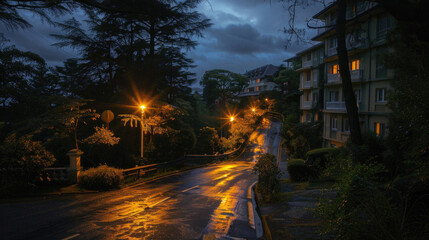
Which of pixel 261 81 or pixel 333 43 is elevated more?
pixel 261 81

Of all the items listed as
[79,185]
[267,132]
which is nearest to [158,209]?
[79,185]

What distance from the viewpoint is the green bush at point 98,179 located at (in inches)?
531

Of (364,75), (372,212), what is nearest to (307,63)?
(364,75)

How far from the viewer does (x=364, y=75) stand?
25.6m

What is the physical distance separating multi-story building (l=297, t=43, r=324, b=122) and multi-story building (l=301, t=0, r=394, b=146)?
9.26ft

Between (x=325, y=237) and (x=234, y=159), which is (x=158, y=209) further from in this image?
(x=234, y=159)

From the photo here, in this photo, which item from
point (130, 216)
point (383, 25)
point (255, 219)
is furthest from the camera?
point (383, 25)

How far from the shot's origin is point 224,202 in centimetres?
1159

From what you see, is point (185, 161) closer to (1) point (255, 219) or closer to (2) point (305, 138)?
(2) point (305, 138)

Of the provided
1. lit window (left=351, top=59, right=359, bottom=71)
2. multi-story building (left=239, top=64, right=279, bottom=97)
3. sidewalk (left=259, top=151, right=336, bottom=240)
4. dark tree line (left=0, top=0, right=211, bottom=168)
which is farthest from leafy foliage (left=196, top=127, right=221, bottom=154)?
multi-story building (left=239, top=64, right=279, bottom=97)

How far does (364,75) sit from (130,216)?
25353 millimetres

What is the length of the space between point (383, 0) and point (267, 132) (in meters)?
45.4

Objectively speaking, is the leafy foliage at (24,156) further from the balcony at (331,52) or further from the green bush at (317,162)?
the balcony at (331,52)

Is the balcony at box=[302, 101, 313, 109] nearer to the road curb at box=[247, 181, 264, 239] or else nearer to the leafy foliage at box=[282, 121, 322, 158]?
the leafy foliage at box=[282, 121, 322, 158]
